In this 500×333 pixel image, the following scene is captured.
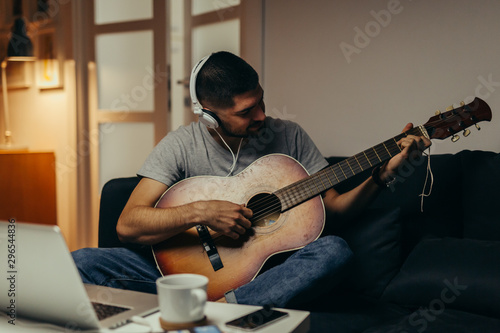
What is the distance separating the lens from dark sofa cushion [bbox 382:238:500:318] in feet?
4.31

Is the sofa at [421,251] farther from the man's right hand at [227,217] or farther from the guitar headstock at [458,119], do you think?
the man's right hand at [227,217]

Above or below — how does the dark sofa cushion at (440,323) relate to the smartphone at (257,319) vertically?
below

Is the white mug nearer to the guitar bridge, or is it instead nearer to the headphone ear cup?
the guitar bridge

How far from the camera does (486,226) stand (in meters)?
1.57

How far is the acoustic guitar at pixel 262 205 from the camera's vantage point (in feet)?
4.65

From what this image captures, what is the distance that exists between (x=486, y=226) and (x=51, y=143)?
10.9ft

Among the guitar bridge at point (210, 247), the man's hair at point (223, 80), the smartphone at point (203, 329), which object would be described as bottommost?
the guitar bridge at point (210, 247)

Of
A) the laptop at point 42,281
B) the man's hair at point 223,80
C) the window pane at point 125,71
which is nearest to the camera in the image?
the laptop at point 42,281

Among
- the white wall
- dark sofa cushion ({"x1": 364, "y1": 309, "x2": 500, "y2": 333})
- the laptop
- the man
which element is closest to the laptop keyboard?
the laptop

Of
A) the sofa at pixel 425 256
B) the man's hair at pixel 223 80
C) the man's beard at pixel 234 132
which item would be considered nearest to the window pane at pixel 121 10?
the man's hair at pixel 223 80

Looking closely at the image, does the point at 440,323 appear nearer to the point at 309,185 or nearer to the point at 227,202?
the point at 309,185

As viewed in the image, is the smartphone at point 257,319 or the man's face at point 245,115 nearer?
the smartphone at point 257,319

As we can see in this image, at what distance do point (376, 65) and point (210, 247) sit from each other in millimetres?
1196

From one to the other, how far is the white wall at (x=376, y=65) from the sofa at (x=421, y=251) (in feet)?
1.13
